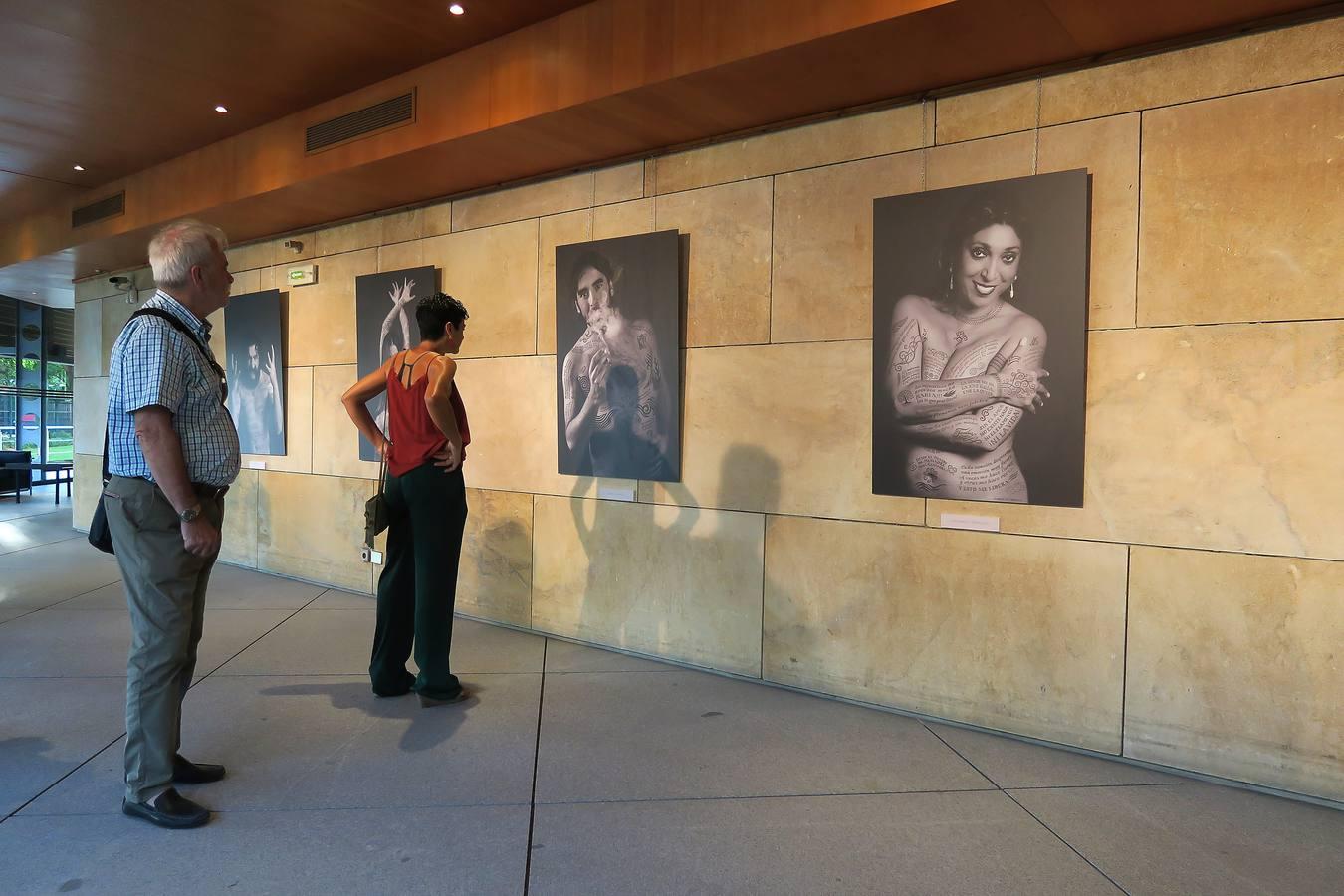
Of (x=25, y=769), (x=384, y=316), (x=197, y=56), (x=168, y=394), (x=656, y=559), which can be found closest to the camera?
(x=168, y=394)

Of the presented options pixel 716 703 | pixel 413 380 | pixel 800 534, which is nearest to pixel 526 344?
pixel 413 380

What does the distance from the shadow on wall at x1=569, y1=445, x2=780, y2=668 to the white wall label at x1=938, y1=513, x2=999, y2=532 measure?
88cm

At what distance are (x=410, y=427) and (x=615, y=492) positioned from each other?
1461mm

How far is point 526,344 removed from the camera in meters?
4.99

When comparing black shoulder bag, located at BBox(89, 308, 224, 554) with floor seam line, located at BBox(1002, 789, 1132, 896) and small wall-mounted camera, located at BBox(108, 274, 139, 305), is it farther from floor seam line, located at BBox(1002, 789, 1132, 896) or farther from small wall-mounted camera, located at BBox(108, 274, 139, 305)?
small wall-mounted camera, located at BBox(108, 274, 139, 305)

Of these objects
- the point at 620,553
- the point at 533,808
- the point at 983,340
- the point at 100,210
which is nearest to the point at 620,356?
the point at 620,553

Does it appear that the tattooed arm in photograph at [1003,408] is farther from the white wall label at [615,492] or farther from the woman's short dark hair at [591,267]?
the woman's short dark hair at [591,267]

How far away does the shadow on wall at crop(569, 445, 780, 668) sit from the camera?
410 cm

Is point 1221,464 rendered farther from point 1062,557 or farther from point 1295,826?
point 1295,826

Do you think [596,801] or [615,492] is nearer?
[596,801]

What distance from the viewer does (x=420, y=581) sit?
3.50 meters

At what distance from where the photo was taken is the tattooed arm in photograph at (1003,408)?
3236mm

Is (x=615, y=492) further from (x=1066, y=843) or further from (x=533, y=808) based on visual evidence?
(x=1066, y=843)

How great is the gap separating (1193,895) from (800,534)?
6.88 feet
